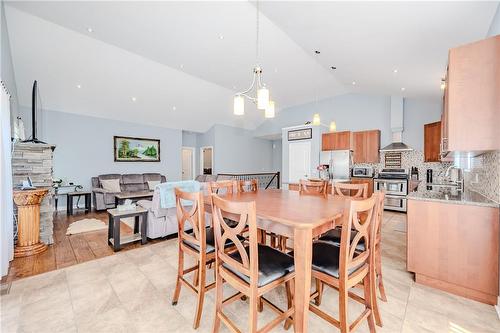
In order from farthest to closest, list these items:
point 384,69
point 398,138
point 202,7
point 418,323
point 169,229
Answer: point 398,138 → point 384,69 → point 169,229 → point 202,7 → point 418,323

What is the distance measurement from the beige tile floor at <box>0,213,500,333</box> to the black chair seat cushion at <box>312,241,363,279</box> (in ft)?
1.76

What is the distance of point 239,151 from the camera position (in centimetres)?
952

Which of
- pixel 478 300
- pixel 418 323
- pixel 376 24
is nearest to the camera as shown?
pixel 418 323

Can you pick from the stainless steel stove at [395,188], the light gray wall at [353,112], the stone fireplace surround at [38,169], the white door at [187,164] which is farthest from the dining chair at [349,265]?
the white door at [187,164]

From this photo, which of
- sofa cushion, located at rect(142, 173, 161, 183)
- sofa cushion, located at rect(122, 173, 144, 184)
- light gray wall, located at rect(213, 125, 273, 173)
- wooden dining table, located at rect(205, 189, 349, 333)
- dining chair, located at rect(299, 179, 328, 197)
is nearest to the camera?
wooden dining table, located at rect(205, 189, 349, 333)

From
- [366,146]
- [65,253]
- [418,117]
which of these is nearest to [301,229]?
[65,253]

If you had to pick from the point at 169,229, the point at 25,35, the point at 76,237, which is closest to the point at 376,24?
the point at 169,229

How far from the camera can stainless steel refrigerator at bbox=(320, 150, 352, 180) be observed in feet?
20.6

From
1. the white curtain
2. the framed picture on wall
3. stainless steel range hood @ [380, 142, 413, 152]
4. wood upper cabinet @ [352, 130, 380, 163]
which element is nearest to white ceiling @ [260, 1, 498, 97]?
stainless steel range hood @ [380, 142, 413, 152]

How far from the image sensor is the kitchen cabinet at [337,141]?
6.32 meters

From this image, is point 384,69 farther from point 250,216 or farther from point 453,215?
point 250,216

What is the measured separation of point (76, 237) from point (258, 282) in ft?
12.6

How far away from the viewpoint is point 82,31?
408 centimetres

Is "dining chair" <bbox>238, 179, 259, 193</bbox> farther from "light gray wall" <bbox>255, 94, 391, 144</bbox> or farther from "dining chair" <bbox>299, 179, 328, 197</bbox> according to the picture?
"light gray wall" <bbox>255, 94, 391, 144</bbox>
